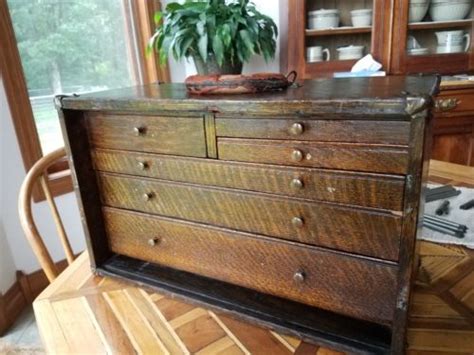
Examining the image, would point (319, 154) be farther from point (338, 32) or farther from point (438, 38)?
point (438, 38)

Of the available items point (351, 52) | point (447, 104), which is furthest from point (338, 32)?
point (447, 104)

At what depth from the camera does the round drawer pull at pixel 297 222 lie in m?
0.63

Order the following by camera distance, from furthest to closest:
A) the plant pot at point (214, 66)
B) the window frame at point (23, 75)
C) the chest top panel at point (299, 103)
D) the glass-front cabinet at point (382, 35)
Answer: the glass-front cabinet at point (382, 35) → the plant pot at point (214, 66) → the window frame at point (23, 75) → the chest top panel at point (299, 103)

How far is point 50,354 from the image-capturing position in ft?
2.11

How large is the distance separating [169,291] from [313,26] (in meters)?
1.68

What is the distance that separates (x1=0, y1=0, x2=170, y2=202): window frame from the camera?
5.12 ft

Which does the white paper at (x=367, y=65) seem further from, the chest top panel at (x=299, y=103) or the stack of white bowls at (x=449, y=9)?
the chest top panel at (x=299, y=103)

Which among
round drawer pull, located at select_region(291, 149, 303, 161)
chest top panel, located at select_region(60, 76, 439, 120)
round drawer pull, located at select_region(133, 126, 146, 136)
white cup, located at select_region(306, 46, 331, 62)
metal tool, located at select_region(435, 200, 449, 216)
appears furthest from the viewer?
white cup, located at select_region(306, 46, 331, 62)

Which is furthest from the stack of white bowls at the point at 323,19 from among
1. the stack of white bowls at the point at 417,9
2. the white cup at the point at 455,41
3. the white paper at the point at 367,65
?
the white cup at the point at 455,41

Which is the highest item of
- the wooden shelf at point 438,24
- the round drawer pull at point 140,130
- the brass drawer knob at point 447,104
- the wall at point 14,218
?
the wooden shelf at point 438,24

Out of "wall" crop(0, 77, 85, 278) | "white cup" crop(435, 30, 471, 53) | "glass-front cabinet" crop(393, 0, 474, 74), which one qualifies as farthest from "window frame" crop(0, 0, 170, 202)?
"white cup" crop(435, 30, 471, 53)

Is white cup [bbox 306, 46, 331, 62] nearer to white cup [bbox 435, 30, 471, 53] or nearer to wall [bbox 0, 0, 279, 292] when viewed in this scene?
white cup [bbox 435, 30, 471, 53]

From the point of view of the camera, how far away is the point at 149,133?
0.75 meters

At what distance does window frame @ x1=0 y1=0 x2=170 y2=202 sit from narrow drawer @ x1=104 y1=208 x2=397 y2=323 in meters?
1.04
